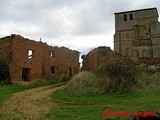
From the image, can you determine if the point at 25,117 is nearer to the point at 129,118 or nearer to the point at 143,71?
the point at 129,118

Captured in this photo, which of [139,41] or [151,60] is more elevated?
[139,41]

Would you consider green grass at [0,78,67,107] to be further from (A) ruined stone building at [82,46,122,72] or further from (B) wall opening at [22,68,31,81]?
(A) ruined stone building at [82,46,122,72]

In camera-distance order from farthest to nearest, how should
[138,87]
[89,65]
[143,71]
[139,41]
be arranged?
[139,41]
[89,65]
[143,71]
[138,87]

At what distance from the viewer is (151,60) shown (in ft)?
103

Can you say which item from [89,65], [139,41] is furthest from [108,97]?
[139,41]

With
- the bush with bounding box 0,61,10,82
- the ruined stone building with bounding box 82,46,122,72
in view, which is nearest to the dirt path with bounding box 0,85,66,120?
the bush with bounding box 0,61,10,82

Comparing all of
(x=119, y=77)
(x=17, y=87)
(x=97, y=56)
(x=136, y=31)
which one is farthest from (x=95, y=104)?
(x=136, y=31)

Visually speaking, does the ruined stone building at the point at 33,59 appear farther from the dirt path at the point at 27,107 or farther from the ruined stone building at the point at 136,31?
the ruined stone building at the point at 136,31

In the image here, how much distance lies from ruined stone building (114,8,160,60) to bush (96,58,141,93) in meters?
32.4

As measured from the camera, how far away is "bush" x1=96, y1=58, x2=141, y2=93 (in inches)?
793

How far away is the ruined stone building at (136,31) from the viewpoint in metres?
53.7

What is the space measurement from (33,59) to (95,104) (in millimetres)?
15626

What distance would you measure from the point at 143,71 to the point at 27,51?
13.2 meters

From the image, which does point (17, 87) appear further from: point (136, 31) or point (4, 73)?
point (136, 31)
